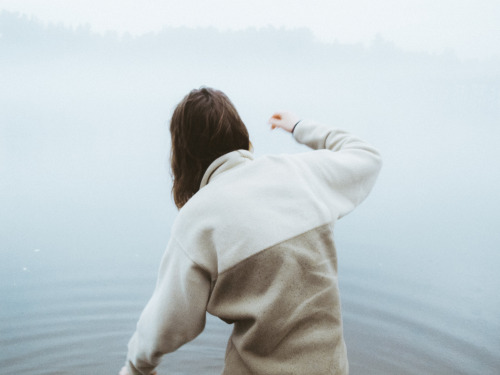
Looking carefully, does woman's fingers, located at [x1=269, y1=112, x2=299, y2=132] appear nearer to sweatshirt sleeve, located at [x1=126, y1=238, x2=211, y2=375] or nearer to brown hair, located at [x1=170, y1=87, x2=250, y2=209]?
brown hair, located at [x1=170, y1=87, x2=250, y2=209]

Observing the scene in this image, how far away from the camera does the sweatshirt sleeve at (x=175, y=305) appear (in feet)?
2.95

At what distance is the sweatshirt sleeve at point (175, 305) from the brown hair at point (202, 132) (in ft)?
0.50

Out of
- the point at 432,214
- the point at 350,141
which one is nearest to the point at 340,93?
the point at 432,214

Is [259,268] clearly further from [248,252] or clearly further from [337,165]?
[337,165]

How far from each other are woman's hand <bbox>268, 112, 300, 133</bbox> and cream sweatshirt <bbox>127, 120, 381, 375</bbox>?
228 millimetres

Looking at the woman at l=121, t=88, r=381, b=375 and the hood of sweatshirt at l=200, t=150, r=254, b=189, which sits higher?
the hood of sweatshirt at l=200, t=150, r=254, b=189

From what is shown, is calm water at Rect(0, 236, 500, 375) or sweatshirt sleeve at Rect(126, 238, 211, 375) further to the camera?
calm water at Rect(0, 236, 500, 375)

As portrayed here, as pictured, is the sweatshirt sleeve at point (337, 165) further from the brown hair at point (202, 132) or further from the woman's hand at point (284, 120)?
the brown hair at point (202, 132)

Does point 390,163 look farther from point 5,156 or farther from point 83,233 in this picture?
point 5,156

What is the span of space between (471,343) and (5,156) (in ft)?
18.2

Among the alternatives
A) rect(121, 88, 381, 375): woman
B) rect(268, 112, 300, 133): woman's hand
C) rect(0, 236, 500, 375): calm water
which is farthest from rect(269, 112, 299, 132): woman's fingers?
rect(0, 236, 500, 375): calm water

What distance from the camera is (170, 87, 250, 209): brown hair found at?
3.12ft

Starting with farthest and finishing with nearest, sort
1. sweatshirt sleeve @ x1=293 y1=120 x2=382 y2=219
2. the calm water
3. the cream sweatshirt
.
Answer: the calm water, sweatshirt sleeve @ x1=293 y1=120 x2=382 y2=219, the cream sweatshirt

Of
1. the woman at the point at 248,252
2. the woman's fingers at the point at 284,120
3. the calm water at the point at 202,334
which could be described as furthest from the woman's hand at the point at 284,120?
the calm water at the point at 202,334
